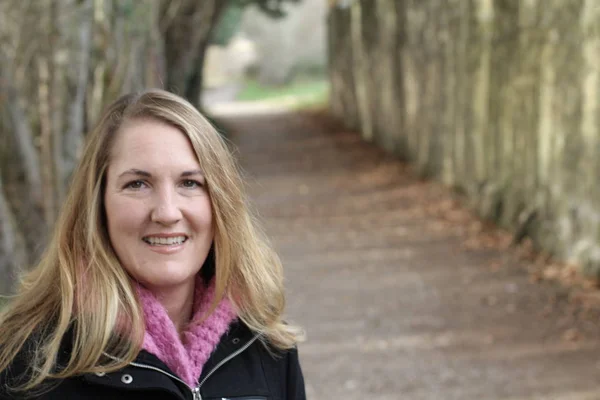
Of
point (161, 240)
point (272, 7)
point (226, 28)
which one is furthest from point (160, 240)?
point (226, 28)

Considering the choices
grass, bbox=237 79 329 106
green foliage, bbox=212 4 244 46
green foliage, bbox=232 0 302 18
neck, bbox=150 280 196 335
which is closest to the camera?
neck, bbox=150 280 196 335

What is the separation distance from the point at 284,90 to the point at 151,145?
39.8 metres

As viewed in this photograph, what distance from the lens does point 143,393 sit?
1769 millimetres

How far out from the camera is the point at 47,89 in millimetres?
5320

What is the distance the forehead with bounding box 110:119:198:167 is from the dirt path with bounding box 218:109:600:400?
0.77m

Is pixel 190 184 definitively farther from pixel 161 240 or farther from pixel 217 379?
pixel 217 379

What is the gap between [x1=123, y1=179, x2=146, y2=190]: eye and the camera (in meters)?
1.86

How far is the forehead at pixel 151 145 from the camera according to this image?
6.10 feet

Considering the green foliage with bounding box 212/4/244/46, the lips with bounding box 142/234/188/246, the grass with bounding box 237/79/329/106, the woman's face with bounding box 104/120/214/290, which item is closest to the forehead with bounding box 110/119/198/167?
the woman's face with bounding box 104/120/214/290

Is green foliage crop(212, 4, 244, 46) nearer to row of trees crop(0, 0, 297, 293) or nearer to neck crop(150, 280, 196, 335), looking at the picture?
row of trees crop(0, 0, 297, 293)

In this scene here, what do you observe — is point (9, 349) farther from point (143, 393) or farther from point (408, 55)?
point (408, 55)

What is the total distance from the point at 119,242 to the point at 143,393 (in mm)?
341

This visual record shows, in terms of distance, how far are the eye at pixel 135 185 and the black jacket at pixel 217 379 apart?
14.6 inches

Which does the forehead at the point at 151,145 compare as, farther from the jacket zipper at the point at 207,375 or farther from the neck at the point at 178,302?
the jacket zipper at the point at 207,375
